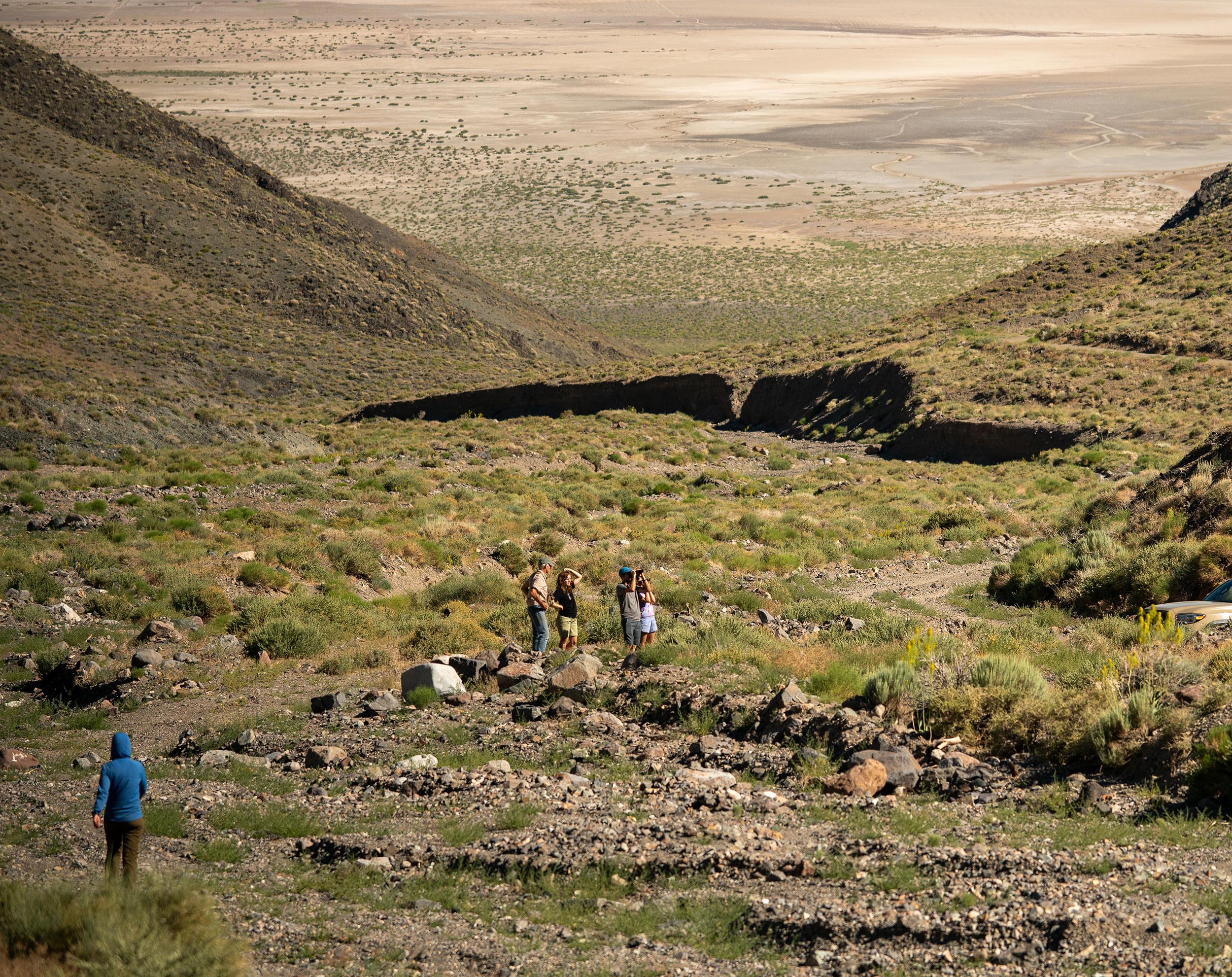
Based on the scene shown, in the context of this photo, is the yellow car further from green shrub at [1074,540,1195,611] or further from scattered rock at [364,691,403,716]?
scattered rock at [364,691,403,716]

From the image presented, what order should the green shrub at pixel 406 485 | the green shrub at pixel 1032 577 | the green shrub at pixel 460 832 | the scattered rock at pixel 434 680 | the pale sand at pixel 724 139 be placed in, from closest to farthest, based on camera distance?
the green shrub at pixel 460 832 < the scattered rock at pixel 434 680 < the green shrub at pixel 1032 577 < the green shrub at pixel 406 485 < the pale sand at pixel 724 139

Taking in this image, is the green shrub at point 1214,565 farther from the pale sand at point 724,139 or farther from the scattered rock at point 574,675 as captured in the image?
the pale sand at point 724,139

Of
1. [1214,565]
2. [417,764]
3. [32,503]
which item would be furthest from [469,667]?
[32,503]

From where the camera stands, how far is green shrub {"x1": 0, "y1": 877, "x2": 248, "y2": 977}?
5.43m

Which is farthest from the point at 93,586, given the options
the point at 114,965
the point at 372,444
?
the point at 372,444

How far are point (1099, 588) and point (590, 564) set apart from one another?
8328 millimetres

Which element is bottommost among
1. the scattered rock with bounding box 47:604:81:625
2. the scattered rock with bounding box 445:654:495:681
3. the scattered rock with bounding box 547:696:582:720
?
the scattered rock with bounding box 47:604:81:625

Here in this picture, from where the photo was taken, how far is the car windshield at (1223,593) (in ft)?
45.9

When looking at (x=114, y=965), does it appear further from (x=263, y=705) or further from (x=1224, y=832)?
(x=263, y=705)

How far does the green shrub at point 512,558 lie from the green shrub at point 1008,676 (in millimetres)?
11213

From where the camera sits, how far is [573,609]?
1470 cm

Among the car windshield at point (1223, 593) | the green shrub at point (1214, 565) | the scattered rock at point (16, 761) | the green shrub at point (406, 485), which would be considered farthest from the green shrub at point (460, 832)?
the green shrub at point (406, 485)

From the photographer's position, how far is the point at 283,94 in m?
163

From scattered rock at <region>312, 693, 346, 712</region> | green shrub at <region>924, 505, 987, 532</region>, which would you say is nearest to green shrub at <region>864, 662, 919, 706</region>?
scattered rock at <region>312, 693, 346, 712</region>
